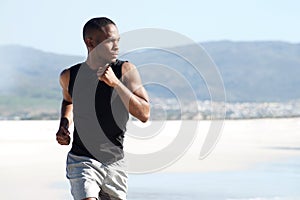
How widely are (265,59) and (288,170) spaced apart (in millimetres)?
159803

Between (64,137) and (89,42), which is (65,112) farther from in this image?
(89,42)

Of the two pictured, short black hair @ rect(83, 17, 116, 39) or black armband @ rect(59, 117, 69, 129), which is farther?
black armband @ rect(59, 117, 69, 129)

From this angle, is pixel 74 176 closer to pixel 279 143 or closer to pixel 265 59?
pixel 279 143

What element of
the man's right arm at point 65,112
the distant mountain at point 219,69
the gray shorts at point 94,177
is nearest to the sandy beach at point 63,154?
the man's right arm at point 65,112

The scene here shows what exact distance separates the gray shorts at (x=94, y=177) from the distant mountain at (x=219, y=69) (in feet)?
368

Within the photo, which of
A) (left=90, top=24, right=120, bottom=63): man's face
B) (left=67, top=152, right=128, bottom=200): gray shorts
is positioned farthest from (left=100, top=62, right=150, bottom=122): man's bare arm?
(left=67, top=152, right=128, bottom=200): gray shorts

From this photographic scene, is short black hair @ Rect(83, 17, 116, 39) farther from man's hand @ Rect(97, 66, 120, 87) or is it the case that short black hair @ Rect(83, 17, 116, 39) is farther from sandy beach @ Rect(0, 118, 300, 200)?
sandy beach @ Rect(0, 118, 300, 200)

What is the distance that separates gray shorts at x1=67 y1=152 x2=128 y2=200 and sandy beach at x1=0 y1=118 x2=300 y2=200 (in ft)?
15.4

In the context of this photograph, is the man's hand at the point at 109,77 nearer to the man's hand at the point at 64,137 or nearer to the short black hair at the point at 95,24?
the short black hair at the point at 95,24

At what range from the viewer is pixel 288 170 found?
13344 millimetres

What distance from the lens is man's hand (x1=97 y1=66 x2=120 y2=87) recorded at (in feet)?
16.1

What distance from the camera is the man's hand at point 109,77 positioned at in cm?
490

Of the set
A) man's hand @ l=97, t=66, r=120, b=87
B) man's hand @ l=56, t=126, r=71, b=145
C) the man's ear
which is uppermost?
the man's ear

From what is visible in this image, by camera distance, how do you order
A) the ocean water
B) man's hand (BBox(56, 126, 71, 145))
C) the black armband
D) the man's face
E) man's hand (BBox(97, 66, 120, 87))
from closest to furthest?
man's hand (BBox(97, 66, 120, 87)) → the man's face → man's hand (BBox(56, 126, 71, 145)) → the black armband → the ocean water
